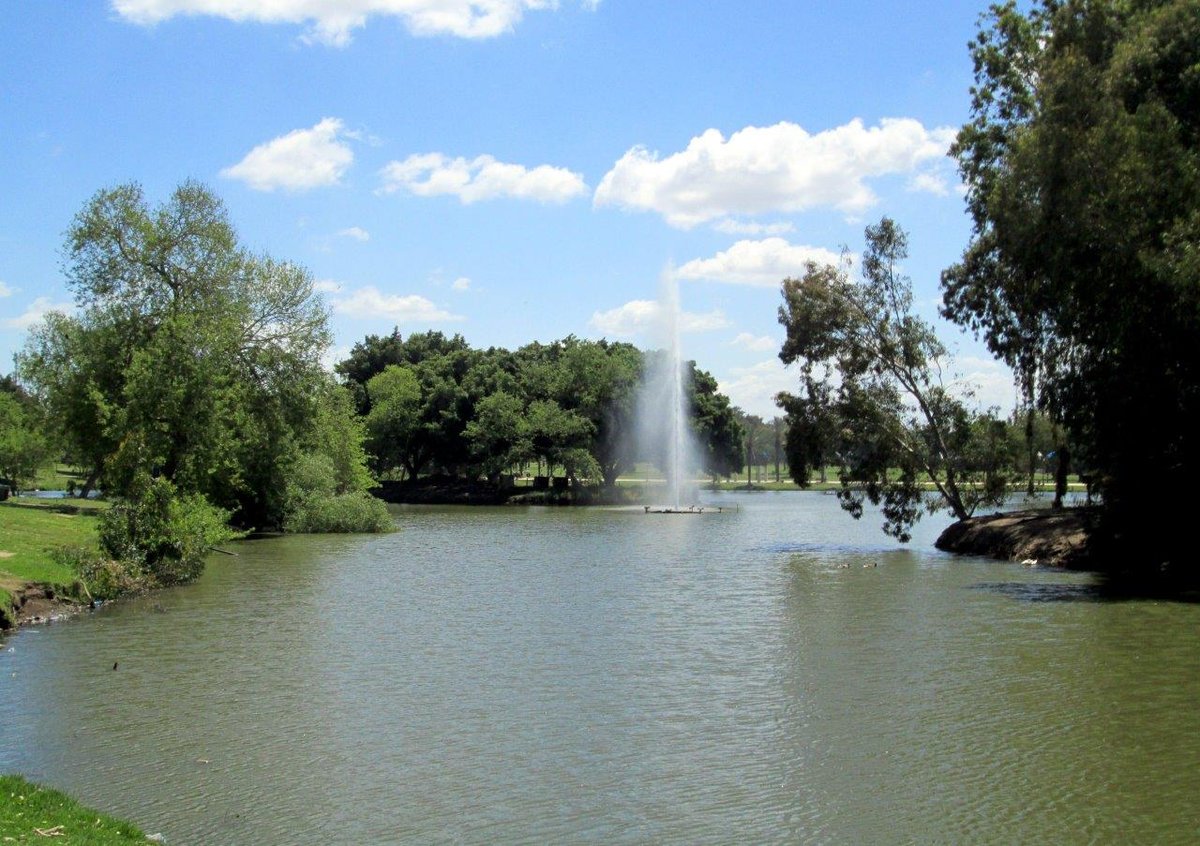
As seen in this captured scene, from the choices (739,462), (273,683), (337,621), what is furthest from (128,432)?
(739,462)

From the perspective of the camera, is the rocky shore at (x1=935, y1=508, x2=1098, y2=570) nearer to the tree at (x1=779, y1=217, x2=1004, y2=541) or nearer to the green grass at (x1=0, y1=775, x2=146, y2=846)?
the tree at (x1=779, y1=217, x2=1004, y2=541)

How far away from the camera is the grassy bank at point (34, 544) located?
25.5 meters

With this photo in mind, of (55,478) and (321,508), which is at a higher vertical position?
(55,478)

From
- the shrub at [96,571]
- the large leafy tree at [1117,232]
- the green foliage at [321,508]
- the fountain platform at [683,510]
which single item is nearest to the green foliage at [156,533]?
the shrub at [96,571]

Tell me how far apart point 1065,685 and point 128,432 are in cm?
3133

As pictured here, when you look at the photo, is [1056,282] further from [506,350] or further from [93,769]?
[506,350]

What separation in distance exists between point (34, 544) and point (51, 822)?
76.4ft

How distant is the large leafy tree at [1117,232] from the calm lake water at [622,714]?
159 inches

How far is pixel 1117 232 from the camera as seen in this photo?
27.9 meters

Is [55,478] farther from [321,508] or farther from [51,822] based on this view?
[51,822]

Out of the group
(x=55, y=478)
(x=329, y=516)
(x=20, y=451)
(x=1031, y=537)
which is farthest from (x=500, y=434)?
(x=1031, y=537)

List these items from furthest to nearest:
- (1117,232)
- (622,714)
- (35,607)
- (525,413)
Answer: (525,413) < (1117,232) < (35,607) < (622,714)

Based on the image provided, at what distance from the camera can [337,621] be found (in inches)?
1021

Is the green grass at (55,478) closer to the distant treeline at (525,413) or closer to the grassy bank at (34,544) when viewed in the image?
the distant treeline at (525,413)
